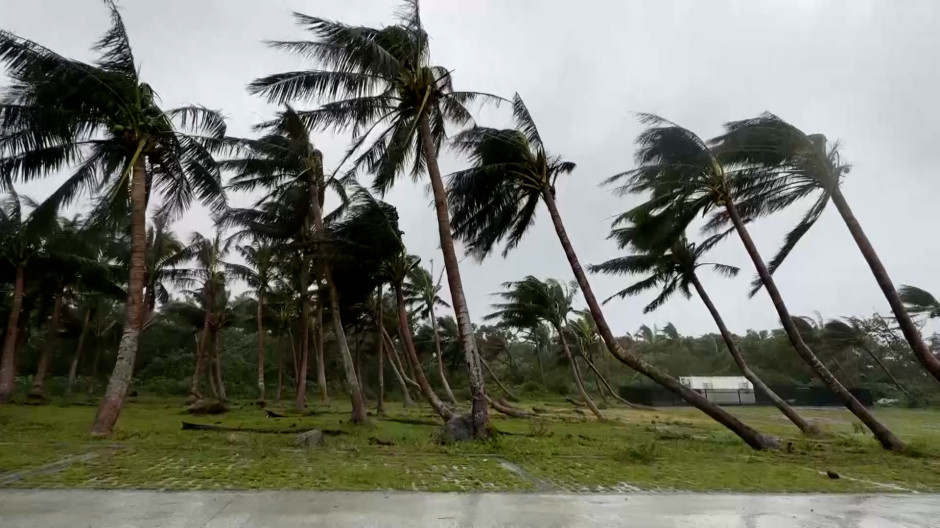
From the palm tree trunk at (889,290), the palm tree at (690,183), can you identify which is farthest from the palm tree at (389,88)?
the palm tree trunk at (889,290)

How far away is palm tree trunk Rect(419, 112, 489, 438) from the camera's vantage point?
447 inches

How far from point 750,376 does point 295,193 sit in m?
15.9

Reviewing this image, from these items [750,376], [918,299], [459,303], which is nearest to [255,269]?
[459,303]

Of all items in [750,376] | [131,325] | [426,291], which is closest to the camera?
[131,325]

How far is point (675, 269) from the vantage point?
19.5 metres

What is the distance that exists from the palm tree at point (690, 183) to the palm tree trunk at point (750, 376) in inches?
95.4

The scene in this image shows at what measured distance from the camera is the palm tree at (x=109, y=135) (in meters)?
10.9

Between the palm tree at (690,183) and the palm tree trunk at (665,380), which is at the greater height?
the palm tree at (690,183)

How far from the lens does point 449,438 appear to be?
10883 mm

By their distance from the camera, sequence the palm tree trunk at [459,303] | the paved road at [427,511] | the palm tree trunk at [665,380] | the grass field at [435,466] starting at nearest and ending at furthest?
the paved road at [427,511]
the grass field at [435,466]
the palm tree trunk at [459,303]
the palm tree trunk at [665,380]

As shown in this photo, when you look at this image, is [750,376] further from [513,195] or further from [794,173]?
[513,195]

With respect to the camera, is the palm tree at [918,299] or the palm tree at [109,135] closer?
the palm tree at [109,135]

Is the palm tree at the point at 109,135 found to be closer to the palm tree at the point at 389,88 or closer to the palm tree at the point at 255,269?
the palm tree at the point at 389,88

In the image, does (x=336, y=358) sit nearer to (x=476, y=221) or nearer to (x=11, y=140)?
(x=476, y=221)
